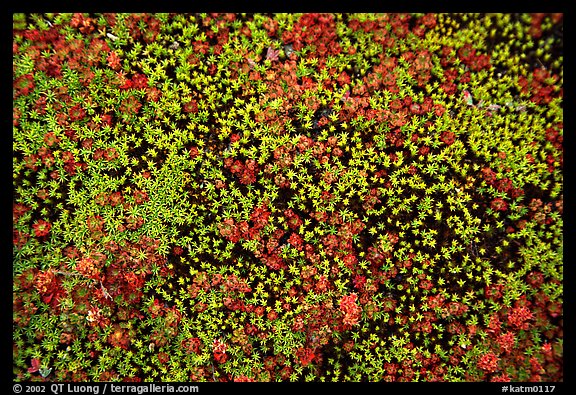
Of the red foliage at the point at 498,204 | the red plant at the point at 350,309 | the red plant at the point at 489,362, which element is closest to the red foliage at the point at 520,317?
the red plant at the point at 489,362

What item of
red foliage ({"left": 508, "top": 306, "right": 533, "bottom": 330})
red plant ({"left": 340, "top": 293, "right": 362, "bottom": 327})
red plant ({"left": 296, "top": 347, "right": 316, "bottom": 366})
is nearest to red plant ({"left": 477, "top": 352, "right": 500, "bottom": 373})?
red foliage ({"left": 508, "top": 306, "right": 533, "bottom": 330})

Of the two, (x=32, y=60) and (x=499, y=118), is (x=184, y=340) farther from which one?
(x=499, y=118)

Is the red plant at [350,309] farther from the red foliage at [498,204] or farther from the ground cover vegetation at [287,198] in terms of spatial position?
the red foliage at [498,204]

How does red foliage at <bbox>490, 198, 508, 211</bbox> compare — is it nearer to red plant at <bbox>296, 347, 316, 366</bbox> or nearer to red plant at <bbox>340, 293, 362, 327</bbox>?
red plant at <bbox>340, 293, 362, 327</bbox>

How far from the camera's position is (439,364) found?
6.22 meters

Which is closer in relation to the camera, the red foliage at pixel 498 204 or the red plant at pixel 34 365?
the red plant at pixel 34 365

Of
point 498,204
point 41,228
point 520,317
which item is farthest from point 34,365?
point 498,204

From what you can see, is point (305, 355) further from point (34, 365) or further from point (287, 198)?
point (34, 365)

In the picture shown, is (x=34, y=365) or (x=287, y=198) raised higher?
(x=287, y=198)

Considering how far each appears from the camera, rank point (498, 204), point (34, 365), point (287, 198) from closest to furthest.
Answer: point (34, 365)
point (498, 204)
point (287, 198)

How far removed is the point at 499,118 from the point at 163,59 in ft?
19.9

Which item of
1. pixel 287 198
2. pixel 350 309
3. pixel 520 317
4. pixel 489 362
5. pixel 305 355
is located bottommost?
pixel 489 362

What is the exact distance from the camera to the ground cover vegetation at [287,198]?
20.3ft

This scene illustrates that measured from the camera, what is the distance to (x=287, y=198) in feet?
21.1
